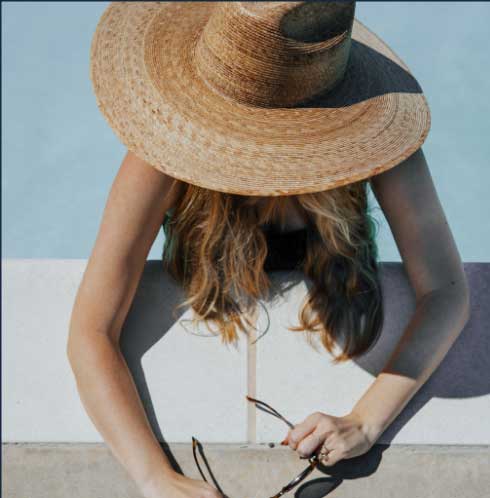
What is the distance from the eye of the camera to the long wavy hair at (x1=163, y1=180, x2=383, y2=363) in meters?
1.32

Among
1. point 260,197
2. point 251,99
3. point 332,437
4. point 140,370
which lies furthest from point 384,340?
point 251,99

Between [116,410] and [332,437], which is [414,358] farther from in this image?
[116,410]

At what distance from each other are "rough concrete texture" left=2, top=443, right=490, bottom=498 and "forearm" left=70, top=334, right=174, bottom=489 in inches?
2.6

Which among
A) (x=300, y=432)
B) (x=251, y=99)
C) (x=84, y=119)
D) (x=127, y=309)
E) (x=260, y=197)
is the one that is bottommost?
(x=84, y=119)

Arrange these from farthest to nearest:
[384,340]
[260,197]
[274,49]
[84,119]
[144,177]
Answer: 1. [84,119]
2. [384,340]
3. [260,197]
4. [144,177]
5. [274,49]

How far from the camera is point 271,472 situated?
126 cm

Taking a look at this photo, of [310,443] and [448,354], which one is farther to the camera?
[448,354]

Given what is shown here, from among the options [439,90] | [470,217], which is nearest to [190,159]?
[470,217]

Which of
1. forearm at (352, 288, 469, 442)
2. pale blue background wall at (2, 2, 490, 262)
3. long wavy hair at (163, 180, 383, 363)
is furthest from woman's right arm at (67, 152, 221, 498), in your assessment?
pale blue background wall at (2, 2, 490, 262)

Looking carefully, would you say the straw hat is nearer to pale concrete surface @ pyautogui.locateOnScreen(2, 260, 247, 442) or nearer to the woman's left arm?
the woman's left arm

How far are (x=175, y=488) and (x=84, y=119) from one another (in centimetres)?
265

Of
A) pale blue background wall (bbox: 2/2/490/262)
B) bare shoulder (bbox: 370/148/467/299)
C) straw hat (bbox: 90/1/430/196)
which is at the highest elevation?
straw hat (bbox: 90/1/430/196)

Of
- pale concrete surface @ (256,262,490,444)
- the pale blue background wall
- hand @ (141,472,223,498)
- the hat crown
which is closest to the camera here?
the hat crown

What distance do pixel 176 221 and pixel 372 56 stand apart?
51 cm
